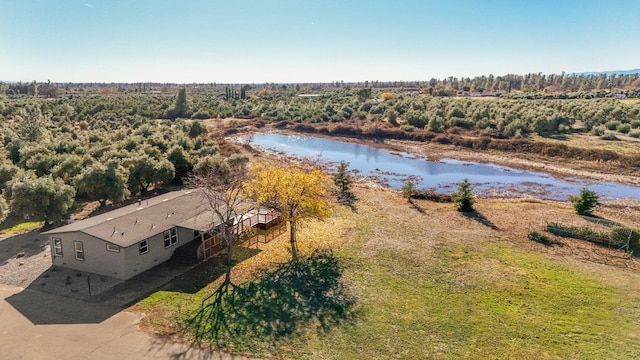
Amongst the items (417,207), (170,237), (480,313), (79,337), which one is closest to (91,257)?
(170,237)

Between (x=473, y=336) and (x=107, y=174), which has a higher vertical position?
(x=107, y=174)

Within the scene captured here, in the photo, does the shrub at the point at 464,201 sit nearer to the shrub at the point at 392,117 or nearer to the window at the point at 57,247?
the window at the point at 57,247

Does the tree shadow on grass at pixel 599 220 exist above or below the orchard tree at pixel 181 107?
below

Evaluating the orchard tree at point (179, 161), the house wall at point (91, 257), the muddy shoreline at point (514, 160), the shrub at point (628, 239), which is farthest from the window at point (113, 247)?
the muddy shoreline at point (514, 160)

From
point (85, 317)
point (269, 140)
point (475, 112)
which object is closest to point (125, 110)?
point (269, 140)

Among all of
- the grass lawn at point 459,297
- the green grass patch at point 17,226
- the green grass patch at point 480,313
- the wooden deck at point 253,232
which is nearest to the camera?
the green grass patch at point 480,313

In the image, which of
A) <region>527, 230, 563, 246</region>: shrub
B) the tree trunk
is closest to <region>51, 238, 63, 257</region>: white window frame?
the tree trunk

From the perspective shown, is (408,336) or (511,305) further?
(511,305)

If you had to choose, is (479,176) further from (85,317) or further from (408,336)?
(85,317)
